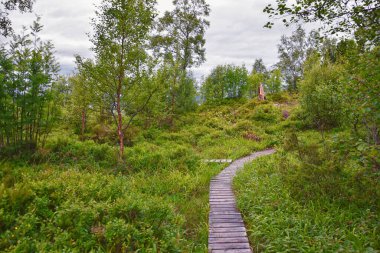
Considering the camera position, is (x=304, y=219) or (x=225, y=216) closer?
(x=304, y=219)

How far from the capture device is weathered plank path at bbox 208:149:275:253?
551 centimetres

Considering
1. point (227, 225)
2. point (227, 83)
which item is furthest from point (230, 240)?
point (227, 83)

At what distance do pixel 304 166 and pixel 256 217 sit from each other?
2599 mm

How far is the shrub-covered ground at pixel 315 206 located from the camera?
5.23m

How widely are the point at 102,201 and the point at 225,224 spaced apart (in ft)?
10.7

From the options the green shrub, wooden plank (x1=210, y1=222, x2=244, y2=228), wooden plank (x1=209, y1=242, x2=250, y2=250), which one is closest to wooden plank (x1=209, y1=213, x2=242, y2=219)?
wooden plank (x1=210, y1=222, x2=244, y2=228)

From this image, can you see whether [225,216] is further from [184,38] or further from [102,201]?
[184,38]

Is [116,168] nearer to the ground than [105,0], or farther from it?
nearer to the ground

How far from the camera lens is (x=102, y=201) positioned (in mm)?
6512

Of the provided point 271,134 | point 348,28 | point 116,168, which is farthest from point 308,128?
point 348,28

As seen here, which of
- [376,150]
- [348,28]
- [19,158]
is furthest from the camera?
[19,158]

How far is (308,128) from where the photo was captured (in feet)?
66.1

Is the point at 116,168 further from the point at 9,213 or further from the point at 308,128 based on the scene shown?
the point at 308,128

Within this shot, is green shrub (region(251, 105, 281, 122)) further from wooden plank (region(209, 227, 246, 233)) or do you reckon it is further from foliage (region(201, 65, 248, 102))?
wooden plank (region(209, 227, 246, 233))
